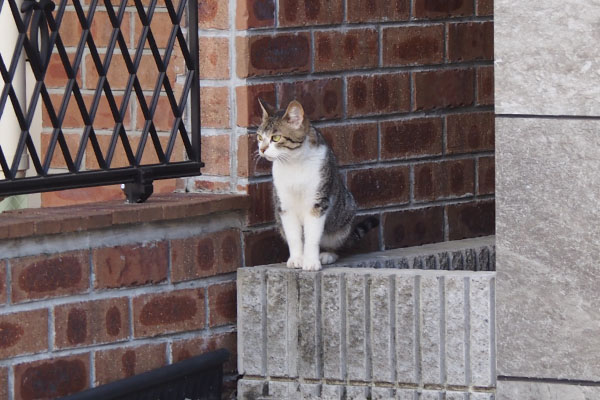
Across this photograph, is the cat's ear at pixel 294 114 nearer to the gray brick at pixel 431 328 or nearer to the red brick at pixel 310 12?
the red brick at pixel 310 12

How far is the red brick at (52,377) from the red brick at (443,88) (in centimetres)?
156

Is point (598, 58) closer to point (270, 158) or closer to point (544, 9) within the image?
point (544, 9)

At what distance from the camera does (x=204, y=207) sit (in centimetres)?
413

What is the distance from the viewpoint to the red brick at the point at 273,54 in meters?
4.20

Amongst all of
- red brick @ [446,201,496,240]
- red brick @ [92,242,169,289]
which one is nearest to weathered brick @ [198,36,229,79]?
red brick @ [92,242,169,289]

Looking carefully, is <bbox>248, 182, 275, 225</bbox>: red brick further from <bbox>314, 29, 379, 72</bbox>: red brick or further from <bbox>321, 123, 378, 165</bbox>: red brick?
<bbox>314, 29, 379, 72</bbox>: red brick

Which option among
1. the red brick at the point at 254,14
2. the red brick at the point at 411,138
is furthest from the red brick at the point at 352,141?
the red brick at the point at 254,14

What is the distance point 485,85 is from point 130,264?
1.64 metres

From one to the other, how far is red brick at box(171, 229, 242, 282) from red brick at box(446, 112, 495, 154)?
0.97 metres

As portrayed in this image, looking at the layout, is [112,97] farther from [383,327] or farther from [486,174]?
[486,174]

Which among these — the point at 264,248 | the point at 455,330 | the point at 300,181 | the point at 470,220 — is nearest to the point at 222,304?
the point at 264,248

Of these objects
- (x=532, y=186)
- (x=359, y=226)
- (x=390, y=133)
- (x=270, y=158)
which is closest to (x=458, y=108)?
(x=390, y=133)

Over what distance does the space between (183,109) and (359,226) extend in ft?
2.35

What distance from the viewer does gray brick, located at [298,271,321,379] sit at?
13.4 feet
